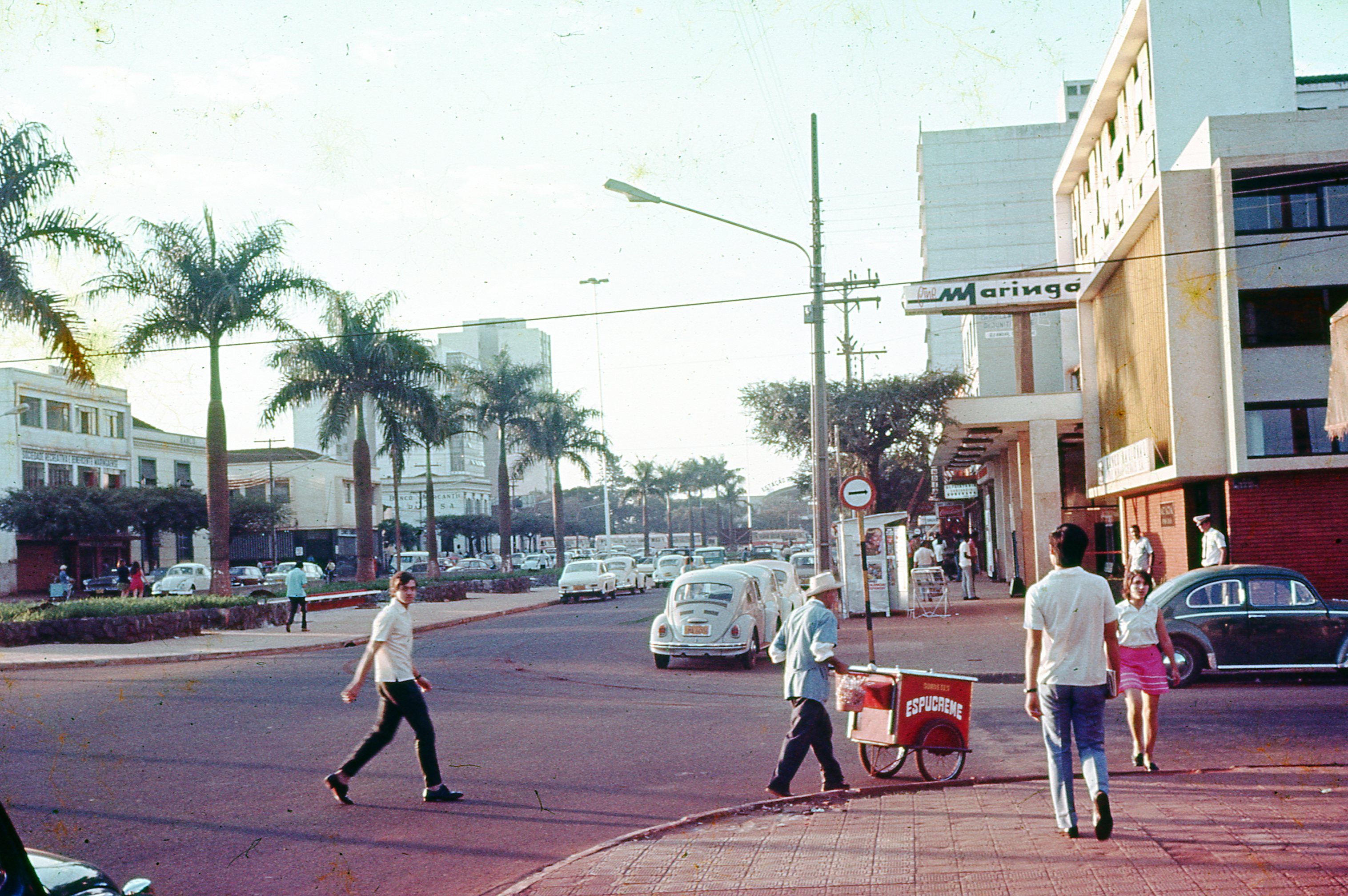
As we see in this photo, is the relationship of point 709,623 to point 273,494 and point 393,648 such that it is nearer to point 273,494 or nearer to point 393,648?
point 393,648

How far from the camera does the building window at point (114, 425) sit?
64.5m

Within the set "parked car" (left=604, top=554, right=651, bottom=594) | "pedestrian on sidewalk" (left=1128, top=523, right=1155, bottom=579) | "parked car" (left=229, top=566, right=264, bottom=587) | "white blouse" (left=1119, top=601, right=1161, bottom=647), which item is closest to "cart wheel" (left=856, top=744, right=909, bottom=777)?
"white blouse" (left=1119, top=601, right=1161, bottom=647)

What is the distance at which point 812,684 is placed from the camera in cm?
809

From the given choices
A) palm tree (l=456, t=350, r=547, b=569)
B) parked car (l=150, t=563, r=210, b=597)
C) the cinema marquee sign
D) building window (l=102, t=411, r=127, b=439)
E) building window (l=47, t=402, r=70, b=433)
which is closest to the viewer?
the cinema marquee sign

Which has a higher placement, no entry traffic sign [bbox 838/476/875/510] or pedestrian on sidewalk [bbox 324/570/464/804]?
no entry traffic sign [bbox 838/476/875/510]

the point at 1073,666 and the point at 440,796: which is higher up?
the point at 1073,666

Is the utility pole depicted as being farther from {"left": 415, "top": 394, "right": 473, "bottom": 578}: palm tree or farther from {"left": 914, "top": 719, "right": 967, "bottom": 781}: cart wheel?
{"left": 914, "top": 719, "right": 967, "bottom": 781}: cart wheel

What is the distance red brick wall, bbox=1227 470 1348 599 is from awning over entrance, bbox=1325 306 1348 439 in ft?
32.5

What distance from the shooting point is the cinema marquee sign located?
103ft

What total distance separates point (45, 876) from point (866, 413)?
40.6m

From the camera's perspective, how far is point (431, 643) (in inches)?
942

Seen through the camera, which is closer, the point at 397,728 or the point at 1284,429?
the point at 397,728

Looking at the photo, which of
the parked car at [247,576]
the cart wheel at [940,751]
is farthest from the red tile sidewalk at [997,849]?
the parked car at [247,576]

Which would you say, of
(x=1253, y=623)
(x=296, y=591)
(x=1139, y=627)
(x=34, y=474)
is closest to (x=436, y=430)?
(x=296, y=591)
